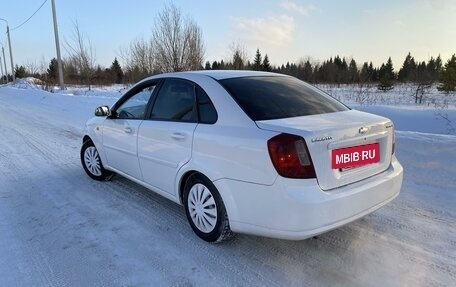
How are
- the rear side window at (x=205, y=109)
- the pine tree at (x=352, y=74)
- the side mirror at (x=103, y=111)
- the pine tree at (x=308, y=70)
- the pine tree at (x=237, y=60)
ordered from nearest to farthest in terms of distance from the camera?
1. the rear side window at (x=205, y=109)
2. the side mirror at (x=103, y=111)
3. the pine tree at (x=237, y=60)
4. the pine tree at (x=352, y=74)
5. the pine tree at (x=308, y=70)

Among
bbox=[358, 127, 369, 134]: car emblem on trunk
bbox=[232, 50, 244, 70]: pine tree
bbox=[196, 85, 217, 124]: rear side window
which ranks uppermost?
bbox=[232, 50, 244, 70]: pine tree

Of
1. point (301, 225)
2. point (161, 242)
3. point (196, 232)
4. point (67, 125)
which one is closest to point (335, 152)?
point (301, 225)

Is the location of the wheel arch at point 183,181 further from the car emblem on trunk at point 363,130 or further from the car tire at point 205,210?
the car emblem on trunk at point 363,130

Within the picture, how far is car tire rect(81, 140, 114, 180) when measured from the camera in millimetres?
4968

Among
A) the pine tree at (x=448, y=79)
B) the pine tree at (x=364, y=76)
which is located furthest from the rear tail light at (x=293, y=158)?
the pine tree at (x=364, y=76)

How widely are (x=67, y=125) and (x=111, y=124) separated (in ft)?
20.4

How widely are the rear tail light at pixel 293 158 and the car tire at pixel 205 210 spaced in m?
0.72

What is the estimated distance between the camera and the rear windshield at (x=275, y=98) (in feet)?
9.79

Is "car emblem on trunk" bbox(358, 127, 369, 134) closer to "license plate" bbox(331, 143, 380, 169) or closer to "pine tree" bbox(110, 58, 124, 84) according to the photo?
"license plate" bbox(331, 143, 380, 169)

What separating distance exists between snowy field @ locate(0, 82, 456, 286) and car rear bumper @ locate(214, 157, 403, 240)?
0.37 m

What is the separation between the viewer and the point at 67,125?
32.8ft

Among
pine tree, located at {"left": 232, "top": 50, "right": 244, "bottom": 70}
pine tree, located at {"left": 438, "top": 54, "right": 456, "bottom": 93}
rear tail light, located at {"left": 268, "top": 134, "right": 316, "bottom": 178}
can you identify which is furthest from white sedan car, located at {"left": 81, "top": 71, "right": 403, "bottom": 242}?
pine tree, located at {"left": 438, "top": 54, "right": 456, "bottom": 93}

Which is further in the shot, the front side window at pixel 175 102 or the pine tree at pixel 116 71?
the pine tree at pixel 116 71

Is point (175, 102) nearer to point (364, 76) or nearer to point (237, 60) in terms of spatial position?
point (237, 60)
